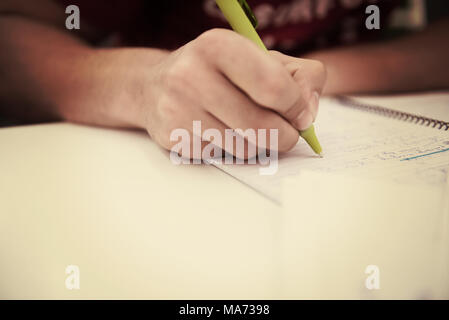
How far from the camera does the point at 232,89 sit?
12.3 inches

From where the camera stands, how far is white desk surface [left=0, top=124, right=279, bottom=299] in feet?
0.73

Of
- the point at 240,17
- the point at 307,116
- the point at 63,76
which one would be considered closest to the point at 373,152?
the point at 307,116

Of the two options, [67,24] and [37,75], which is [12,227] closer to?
[37,75]

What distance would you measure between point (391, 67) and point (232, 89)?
1.89 ft

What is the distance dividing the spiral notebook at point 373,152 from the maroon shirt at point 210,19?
1.18ft

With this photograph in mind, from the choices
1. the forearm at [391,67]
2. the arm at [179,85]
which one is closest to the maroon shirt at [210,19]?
the forearm at [391,67]

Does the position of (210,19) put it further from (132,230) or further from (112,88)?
(132,230)

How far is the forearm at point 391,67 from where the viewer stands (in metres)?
0.71

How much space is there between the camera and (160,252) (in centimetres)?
25

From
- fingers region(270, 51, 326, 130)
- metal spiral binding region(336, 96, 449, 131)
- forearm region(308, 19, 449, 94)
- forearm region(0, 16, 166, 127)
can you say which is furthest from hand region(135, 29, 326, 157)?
forearm region(308, 19, 449, 94)

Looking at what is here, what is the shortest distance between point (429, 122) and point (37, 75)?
668 mm

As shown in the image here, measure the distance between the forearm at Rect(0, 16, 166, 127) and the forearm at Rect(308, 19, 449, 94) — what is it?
1.44ft
